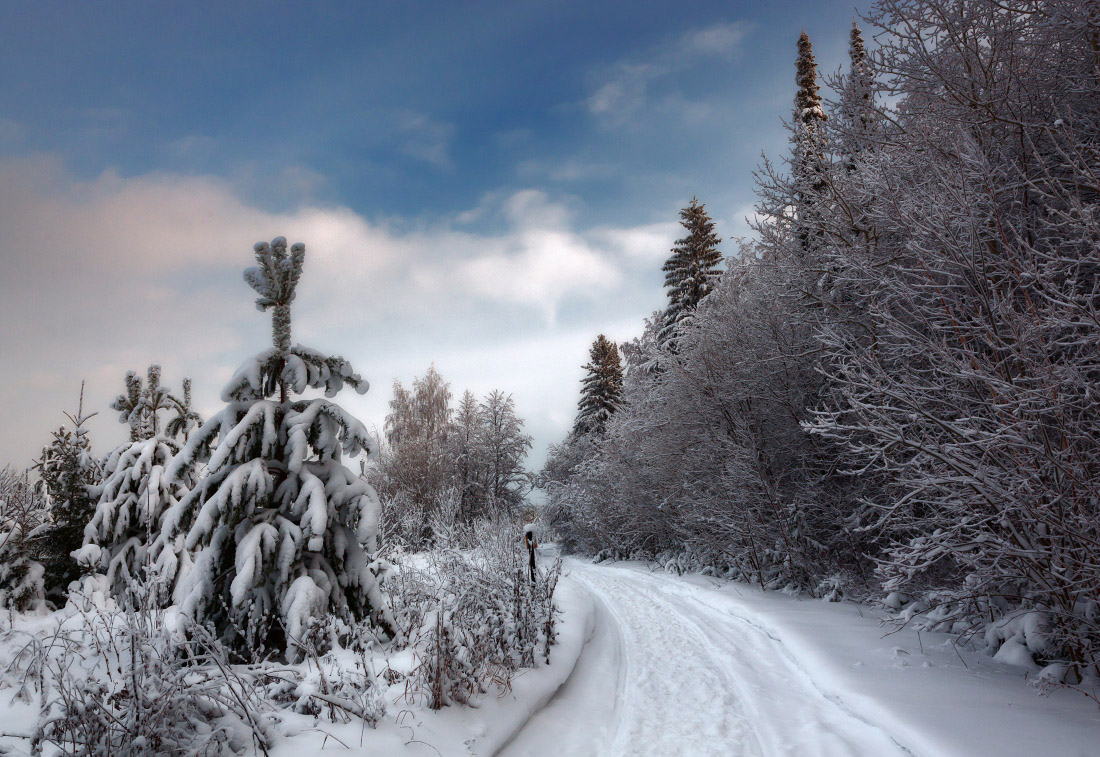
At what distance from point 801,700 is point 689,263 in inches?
791

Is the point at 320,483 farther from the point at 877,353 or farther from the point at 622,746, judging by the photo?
the point at 877,353

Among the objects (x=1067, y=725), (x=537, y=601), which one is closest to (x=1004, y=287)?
(x=1067, y=725)

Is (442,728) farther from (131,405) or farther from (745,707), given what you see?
(131,405)

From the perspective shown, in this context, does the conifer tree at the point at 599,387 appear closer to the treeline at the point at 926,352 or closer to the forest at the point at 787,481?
the treeline at the point at 926,352

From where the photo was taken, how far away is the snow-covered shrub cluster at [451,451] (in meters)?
27.3

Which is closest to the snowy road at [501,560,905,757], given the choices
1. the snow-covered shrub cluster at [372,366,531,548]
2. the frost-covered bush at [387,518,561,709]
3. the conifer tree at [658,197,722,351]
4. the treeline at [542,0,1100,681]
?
the frost-covered bush at [387,518,561,709]

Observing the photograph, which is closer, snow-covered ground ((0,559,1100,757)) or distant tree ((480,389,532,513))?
snow-covered ground ((0,559,1100,757))

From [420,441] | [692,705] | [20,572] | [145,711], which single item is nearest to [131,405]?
[20,572]

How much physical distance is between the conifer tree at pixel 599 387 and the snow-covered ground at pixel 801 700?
20.7 m

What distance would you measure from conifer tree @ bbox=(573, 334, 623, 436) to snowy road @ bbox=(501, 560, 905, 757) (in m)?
20.4

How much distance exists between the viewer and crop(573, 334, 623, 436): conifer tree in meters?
28.8

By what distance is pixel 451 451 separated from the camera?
2939 centimetres

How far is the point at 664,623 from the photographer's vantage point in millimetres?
9008

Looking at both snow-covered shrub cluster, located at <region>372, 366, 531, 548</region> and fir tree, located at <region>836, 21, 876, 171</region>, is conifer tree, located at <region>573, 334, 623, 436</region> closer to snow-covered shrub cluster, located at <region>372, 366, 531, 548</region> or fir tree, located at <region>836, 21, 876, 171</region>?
snow-covered shrub cluster, located at <region>372, 366, 531, 548</region>
